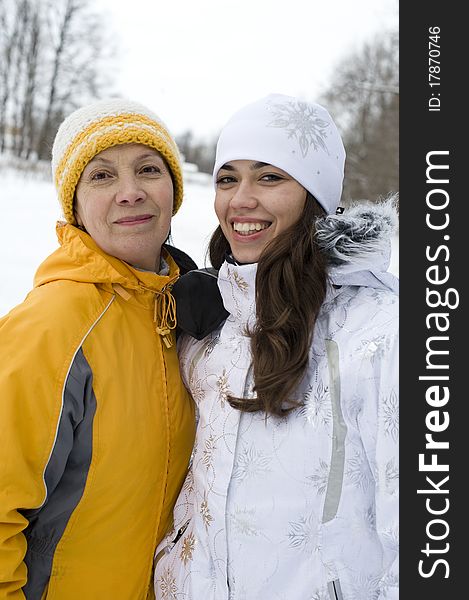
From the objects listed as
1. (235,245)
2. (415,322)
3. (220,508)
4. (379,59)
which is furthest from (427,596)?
(379,59)

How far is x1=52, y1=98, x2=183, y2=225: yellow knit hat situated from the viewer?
2105 mm

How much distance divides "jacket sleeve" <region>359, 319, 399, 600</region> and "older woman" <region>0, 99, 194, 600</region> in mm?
714

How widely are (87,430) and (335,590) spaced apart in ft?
2.78

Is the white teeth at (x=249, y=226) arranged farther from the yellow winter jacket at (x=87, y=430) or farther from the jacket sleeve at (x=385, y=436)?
the jacket sleeve at (x=385, y=436)

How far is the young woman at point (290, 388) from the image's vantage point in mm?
1707

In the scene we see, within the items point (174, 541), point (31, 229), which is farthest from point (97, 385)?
point (31, 229)

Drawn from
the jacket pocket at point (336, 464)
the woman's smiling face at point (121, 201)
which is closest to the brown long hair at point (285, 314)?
the jacket pocket at point (336, 464)

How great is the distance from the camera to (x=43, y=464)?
67.8 inches

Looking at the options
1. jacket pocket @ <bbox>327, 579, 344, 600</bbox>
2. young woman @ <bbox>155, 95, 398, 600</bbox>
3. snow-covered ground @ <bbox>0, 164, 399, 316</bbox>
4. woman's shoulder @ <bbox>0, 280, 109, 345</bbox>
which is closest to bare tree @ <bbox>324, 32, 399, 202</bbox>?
snow-covered ground @ <bbox>0, 164, 399, 316</bbox>

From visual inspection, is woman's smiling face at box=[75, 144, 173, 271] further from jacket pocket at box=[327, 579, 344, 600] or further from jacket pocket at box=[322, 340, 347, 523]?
jacket pocket at box=[327, 579, 344, 600]

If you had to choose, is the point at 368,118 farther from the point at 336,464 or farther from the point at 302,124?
the point at 336,464

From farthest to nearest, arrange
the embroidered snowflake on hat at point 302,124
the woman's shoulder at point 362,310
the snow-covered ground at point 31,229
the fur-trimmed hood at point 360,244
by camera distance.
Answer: the snow-covered ground at point 31,229
the embroidered snowflake on hat at point 302,124
the fur-trimmed hood at point 360,244
the woman's shoulder at point 362,310

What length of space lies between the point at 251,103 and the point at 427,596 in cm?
167

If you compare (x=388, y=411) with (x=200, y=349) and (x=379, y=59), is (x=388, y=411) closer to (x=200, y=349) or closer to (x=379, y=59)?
(x=200, y=349)
